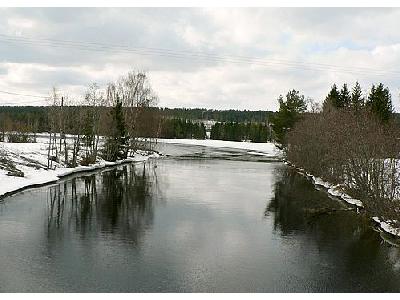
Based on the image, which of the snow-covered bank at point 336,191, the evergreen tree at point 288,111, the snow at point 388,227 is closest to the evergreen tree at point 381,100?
the evergreen tree at point 288,111

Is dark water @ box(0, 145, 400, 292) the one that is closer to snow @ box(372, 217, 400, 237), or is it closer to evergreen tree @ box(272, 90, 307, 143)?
snow @ box(372, 217, 400, 237)

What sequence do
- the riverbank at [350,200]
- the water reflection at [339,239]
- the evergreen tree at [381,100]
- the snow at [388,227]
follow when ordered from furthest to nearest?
the evergreen tree at [381,100], the riverbank at [350,200], the snow at [388,227], the water reflection at [339,239]

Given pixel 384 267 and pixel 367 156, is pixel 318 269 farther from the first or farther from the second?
pixel 367 156

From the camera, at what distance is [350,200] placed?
23672 mm

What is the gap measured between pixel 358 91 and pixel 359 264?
4703 centimetres

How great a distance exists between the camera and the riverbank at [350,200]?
54.3 ft

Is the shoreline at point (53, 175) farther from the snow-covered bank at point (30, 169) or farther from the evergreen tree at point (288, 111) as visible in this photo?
the evergreen tree at point (288, 111)

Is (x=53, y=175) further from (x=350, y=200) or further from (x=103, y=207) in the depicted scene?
(x=350, y=200)

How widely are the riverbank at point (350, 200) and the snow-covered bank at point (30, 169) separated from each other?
1754 cm

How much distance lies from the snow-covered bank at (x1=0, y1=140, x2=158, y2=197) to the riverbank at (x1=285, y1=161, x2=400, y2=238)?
690 inches

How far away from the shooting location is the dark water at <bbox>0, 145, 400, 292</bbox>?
11.2 m

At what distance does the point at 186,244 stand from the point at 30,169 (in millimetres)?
21444

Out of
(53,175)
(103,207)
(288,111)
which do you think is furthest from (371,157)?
(288,111)

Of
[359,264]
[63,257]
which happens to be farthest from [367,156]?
[63,257]
